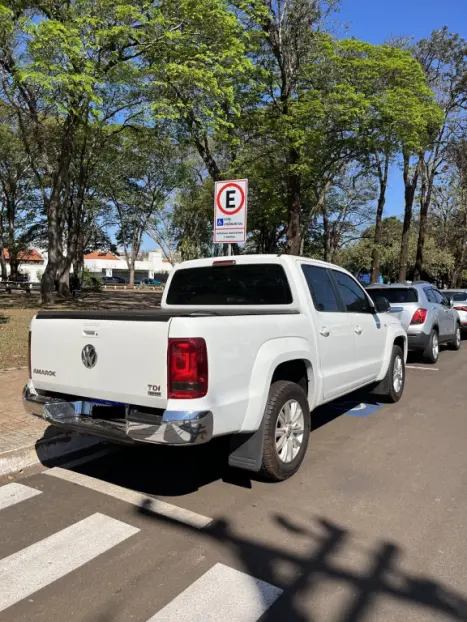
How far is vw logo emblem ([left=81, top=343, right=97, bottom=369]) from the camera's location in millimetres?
3877

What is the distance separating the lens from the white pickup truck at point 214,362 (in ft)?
11.2

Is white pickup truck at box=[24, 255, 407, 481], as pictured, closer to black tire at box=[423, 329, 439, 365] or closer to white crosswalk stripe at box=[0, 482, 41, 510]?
white crosswalk stripe at box=[0, 482, 41, 510]

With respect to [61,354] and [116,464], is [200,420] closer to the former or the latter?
[61,354]

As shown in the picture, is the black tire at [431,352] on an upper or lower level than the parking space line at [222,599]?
upper

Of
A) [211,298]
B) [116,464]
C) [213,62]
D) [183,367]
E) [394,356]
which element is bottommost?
[116,464]

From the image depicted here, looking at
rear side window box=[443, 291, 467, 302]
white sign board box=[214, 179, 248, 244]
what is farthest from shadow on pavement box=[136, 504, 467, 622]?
rear side window box=[443, 291, 467, 302]

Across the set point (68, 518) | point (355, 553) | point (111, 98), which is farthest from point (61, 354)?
point (111, 98)

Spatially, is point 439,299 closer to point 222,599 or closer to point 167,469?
point 167,469

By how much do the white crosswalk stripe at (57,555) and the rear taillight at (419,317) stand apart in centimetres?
848

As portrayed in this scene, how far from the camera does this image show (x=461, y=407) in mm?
7207

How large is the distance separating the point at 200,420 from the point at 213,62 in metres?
13.3

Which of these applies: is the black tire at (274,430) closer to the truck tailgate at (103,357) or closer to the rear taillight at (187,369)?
the rear taillight at (187,369)

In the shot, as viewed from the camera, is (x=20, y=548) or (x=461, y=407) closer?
(x=20, y=548)

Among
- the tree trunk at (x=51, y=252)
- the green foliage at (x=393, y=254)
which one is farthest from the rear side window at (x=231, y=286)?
the green foliage at (x=393, y=254)
